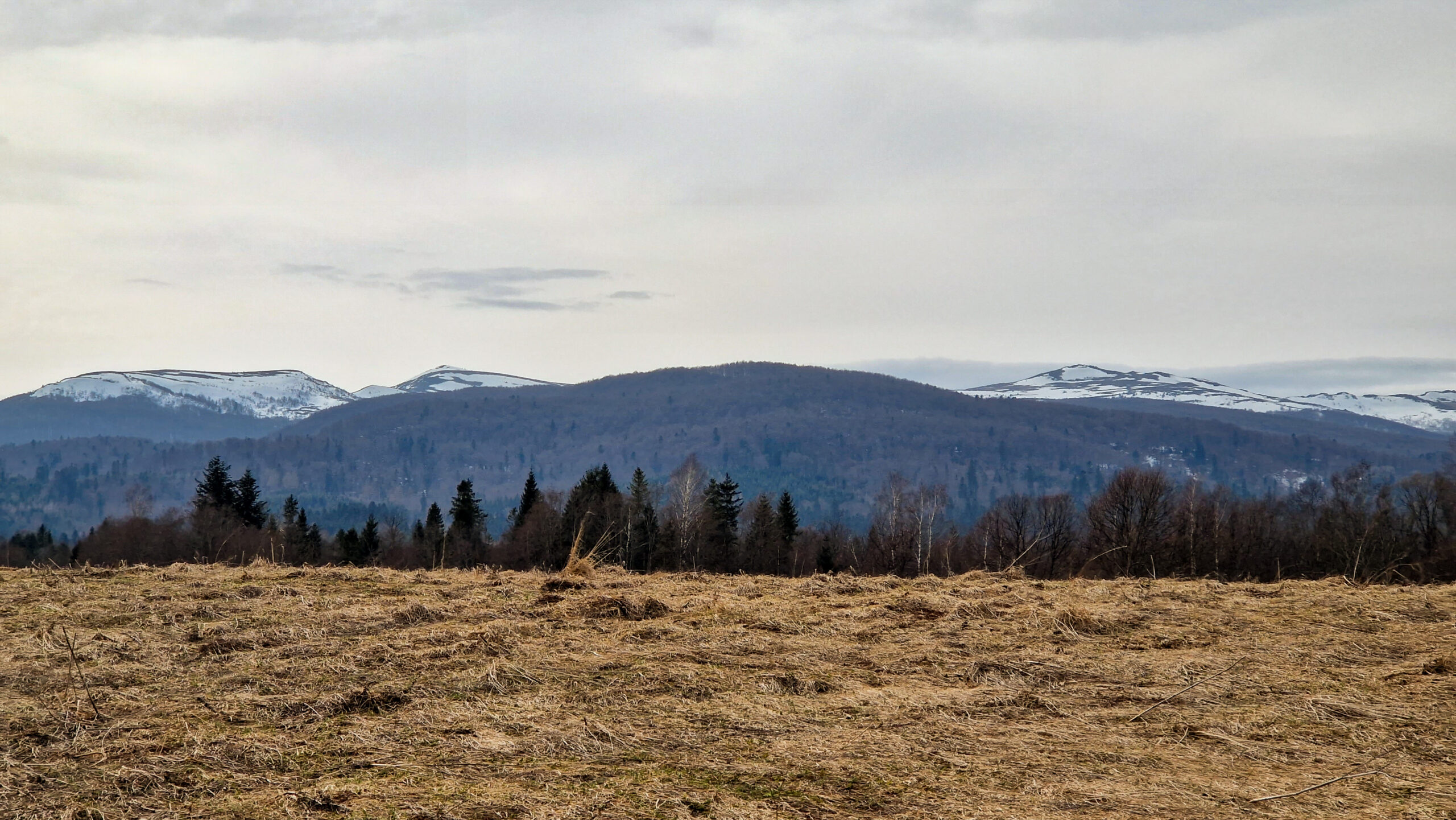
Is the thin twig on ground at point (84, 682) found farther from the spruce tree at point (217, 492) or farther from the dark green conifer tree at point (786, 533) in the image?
the spruce tree at point (217, 492)

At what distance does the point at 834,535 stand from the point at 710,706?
255 ft

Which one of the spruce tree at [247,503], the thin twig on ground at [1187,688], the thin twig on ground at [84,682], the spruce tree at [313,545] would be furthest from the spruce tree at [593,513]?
the thin twig on ground at [1187,688]

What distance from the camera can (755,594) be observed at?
1301cm

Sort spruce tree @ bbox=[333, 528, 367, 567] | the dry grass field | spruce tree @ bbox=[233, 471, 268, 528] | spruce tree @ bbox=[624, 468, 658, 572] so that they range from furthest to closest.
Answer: spruce tree @ bbox=[233, 471, 268, 528] → spruce tree @ bbox=[333, 528, 367, 567] → spruce tree @ bbox=[624, 468, 658, 572] → the dry grass field

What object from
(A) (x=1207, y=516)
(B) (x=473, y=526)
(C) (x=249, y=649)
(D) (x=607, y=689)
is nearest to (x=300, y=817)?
(D) (x=607, y=689)

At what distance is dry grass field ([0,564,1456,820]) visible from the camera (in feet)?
18.3

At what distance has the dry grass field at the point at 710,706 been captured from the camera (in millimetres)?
5578

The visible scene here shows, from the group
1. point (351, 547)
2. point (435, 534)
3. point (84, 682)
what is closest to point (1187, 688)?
point (84, 682)

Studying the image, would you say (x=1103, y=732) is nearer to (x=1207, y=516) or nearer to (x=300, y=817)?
(x=300, y=817)

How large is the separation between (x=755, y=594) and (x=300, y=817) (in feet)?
27.4

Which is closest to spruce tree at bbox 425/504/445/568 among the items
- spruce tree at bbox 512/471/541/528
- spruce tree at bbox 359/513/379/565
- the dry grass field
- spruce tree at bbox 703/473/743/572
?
spruce tree at bbox 359/513/379/565

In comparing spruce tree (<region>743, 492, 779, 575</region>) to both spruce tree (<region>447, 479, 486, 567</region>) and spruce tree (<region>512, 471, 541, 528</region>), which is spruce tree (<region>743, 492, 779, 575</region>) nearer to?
spruce tree (<region>512, 471, 541, 528</region>)

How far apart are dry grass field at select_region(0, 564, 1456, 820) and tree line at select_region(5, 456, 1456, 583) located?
44498mm

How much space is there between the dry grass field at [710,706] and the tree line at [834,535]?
146ft
